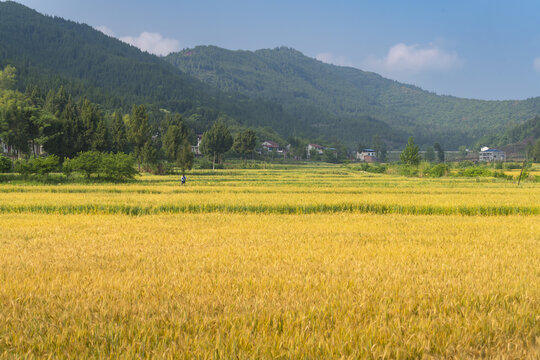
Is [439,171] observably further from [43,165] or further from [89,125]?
[89,125]

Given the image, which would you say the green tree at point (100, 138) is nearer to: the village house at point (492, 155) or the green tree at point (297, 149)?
the green tree at point (297, 149)

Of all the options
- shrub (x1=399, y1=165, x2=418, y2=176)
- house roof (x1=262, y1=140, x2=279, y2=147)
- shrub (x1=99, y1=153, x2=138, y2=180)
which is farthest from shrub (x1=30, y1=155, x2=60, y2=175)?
house roof (x1=262, y1=140, x2=279, y2=147)

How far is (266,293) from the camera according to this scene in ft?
20.5

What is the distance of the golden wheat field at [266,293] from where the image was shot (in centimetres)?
461

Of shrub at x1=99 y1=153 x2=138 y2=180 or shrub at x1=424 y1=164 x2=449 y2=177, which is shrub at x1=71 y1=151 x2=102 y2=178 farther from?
shrub at x1=424 y1=164 x2=449 y2=177

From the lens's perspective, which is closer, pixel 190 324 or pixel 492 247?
pixel 190 324

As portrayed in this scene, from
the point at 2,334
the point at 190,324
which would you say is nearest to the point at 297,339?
the point at 190,324

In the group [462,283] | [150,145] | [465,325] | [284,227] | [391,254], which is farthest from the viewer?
[150,145]

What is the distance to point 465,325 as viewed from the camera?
529 cm

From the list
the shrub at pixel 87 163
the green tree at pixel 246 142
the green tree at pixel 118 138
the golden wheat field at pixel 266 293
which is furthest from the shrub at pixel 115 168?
the green tree at pixel 246 142

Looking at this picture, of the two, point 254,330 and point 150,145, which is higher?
point 150,145

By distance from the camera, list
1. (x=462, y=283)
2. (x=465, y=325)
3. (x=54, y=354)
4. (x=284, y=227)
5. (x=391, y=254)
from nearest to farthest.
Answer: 1. (x=54, y=354)
2. (x=465, y=325)
3. (x=462, y=283)
4. (x=391, y=254)
5. (x=284, y=227)

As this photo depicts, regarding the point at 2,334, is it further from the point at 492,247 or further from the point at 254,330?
the point at 492,247

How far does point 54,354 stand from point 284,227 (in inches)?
398
